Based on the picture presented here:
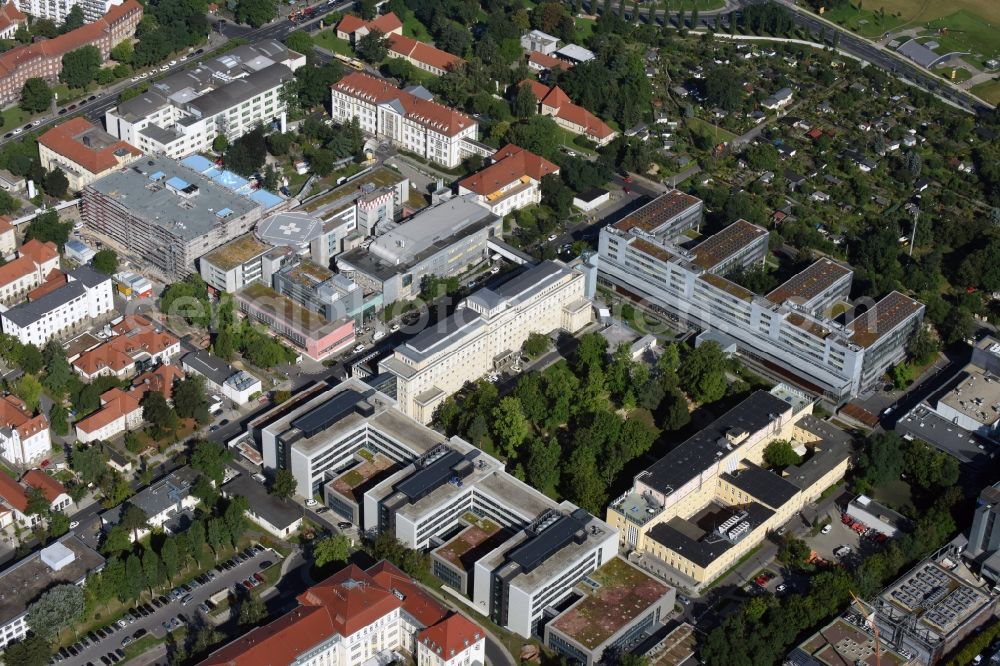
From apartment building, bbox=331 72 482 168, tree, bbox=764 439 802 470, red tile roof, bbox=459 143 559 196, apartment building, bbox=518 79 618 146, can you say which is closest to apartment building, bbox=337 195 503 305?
red tile roof, bbox=459 143 559 196

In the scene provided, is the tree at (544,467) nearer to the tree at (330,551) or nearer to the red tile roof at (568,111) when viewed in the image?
the tree at (330,551)

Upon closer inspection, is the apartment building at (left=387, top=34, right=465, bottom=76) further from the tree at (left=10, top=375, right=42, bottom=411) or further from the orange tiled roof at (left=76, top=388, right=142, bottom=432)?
the tree at (left=10, top=375, right=42, bottom=411)

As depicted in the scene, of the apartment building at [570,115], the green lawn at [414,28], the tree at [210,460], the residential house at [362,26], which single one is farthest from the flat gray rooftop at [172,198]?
the green lawn at [414,28]

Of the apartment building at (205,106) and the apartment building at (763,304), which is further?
the apartment building at (205,106)

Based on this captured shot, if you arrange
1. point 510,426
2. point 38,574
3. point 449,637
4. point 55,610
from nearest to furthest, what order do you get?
point 449,637, point 55,610, point 38,574, point 510,426

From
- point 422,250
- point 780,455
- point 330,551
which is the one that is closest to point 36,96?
point 422,250

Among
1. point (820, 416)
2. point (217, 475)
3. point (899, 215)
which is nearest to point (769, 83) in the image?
point (899, 215)

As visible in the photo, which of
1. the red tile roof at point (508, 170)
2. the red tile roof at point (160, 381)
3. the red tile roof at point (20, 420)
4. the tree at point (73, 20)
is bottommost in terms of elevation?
the red tile roof at point (160, 381)

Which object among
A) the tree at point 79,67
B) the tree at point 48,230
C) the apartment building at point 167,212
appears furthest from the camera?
the tree at point 79,67

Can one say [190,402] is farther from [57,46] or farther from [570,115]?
[57,46]
